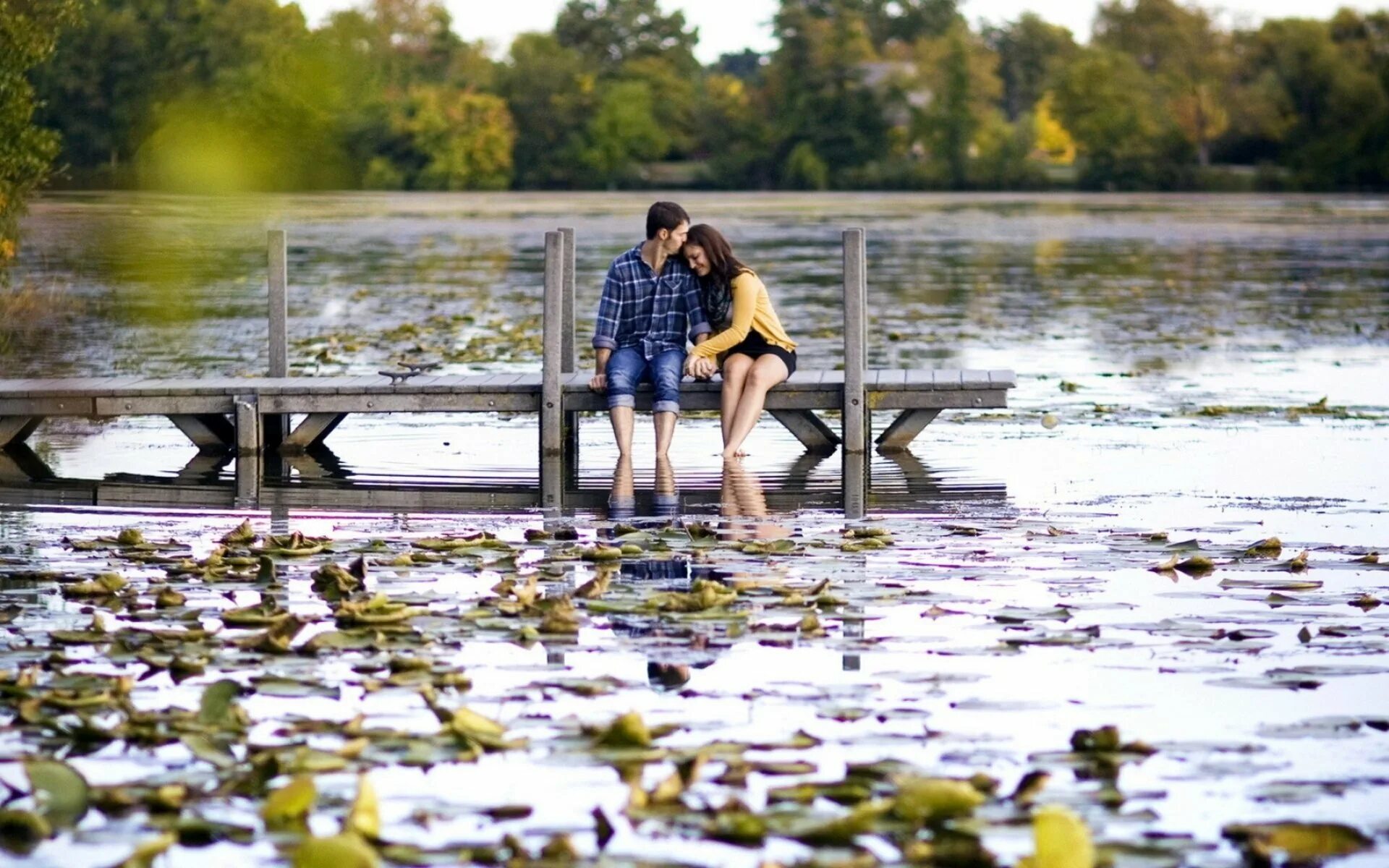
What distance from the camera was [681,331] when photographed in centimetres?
1240

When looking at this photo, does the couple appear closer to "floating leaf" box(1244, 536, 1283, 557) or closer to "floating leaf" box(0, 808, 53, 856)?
"floating leaf" box(1244, 536, 1283, 557)

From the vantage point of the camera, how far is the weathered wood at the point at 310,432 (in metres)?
12.9

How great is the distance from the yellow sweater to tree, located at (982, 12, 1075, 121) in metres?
168

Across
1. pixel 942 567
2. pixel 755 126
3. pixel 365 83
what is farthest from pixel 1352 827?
pixel 755 126

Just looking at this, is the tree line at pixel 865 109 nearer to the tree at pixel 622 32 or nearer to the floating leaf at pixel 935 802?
the tree at pixel 622 32

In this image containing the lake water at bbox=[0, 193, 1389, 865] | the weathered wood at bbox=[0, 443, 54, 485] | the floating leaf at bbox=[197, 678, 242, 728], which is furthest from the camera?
the weathered wood at bbox=[0, 443, 54, 485]

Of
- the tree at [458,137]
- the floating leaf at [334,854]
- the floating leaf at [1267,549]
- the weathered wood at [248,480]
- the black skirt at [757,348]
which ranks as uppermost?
the tree at [458,137]

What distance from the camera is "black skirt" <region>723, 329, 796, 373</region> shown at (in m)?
12.4

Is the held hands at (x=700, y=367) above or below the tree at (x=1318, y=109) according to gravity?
below

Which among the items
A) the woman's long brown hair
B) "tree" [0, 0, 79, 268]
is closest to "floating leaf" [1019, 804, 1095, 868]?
the woman's long brown hair

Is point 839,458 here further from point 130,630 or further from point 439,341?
point 439,341

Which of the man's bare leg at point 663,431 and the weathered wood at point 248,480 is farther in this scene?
the man's bare leg at point 663,431

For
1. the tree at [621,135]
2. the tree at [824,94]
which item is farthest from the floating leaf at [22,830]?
the tree at [824,94]

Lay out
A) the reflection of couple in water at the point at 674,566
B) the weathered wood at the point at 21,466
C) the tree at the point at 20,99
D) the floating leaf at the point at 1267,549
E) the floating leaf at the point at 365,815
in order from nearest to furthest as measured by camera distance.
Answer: the floating leaf at the point at 365,815, the reflection of couple in water at the point at 674,566, the floating leaf at the point at 1267,549, the weathered wood at the point at 21,466, the tree at the point at 20,99
